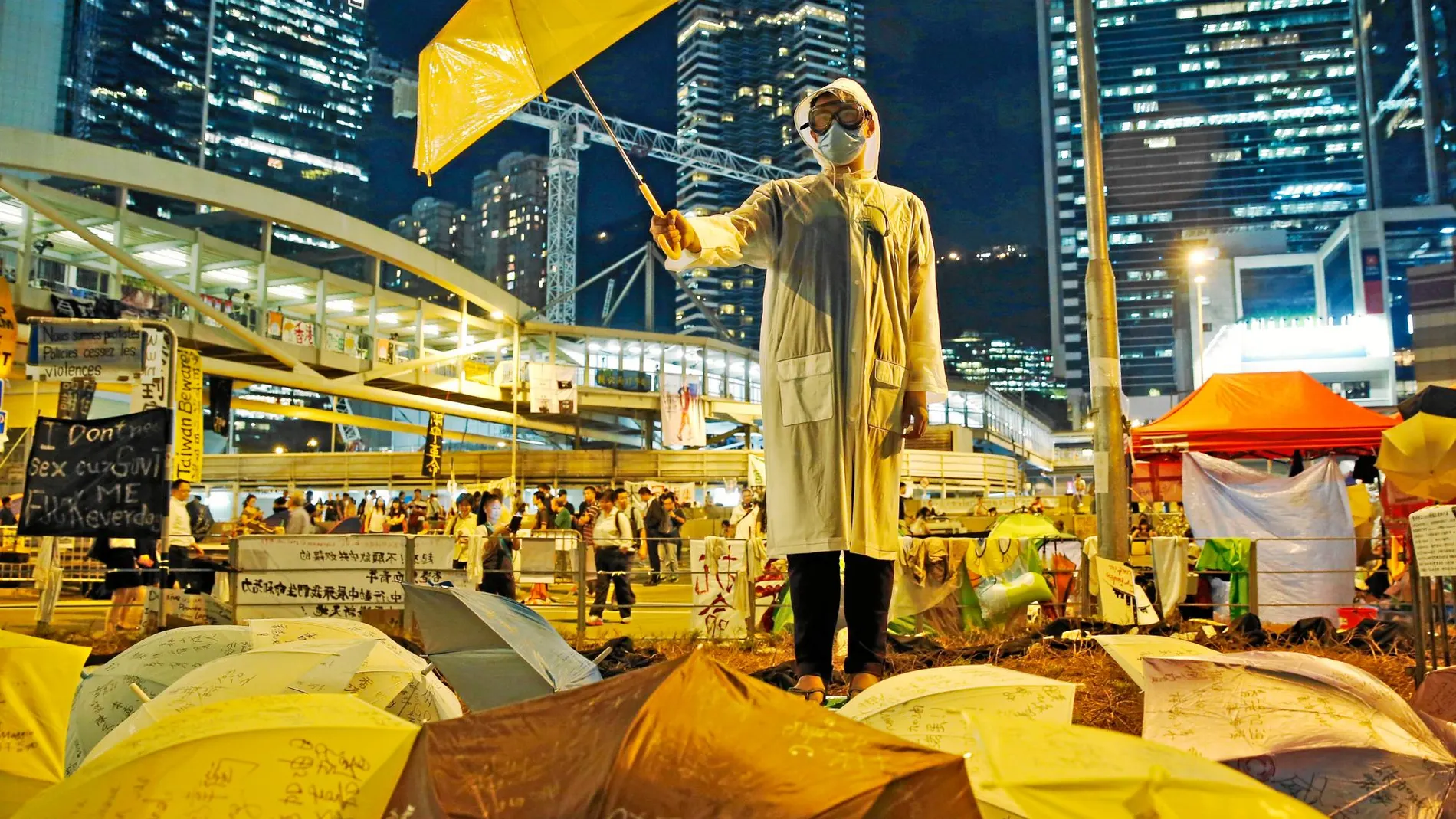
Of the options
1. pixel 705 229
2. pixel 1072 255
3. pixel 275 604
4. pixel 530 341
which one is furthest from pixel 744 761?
pixel 1072 255

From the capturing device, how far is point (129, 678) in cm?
329

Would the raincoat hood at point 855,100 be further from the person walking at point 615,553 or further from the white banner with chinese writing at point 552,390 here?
the white banner with chinese writing at point 552,390

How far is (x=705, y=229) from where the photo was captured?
11.8 feet

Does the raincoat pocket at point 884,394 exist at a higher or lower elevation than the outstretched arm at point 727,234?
lower

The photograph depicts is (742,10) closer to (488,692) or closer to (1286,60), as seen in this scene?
(1286,60)

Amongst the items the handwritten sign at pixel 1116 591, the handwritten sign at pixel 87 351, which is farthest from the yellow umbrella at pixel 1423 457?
the handwritten sign at pixel 87 351

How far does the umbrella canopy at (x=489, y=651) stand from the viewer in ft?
10.9

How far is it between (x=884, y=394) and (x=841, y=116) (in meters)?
1.06

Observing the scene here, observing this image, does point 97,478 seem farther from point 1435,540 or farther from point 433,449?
point 433,449

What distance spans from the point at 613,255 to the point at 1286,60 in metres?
97.3

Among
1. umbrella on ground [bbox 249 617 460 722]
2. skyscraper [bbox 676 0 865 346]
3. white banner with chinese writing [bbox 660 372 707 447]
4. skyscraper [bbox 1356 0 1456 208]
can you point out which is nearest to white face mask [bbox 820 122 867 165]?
umbrella on ground [bbox 249 617 460 722]

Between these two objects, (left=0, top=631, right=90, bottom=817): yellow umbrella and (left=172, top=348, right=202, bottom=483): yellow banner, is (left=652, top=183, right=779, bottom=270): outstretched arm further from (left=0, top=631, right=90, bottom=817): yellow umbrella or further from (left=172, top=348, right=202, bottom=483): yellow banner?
(left=172, top=348, right=202, bottom=483): yellow banner

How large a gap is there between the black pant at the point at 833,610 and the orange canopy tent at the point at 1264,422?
9592 mm

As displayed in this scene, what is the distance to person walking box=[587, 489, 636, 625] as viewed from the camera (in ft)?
39.8
